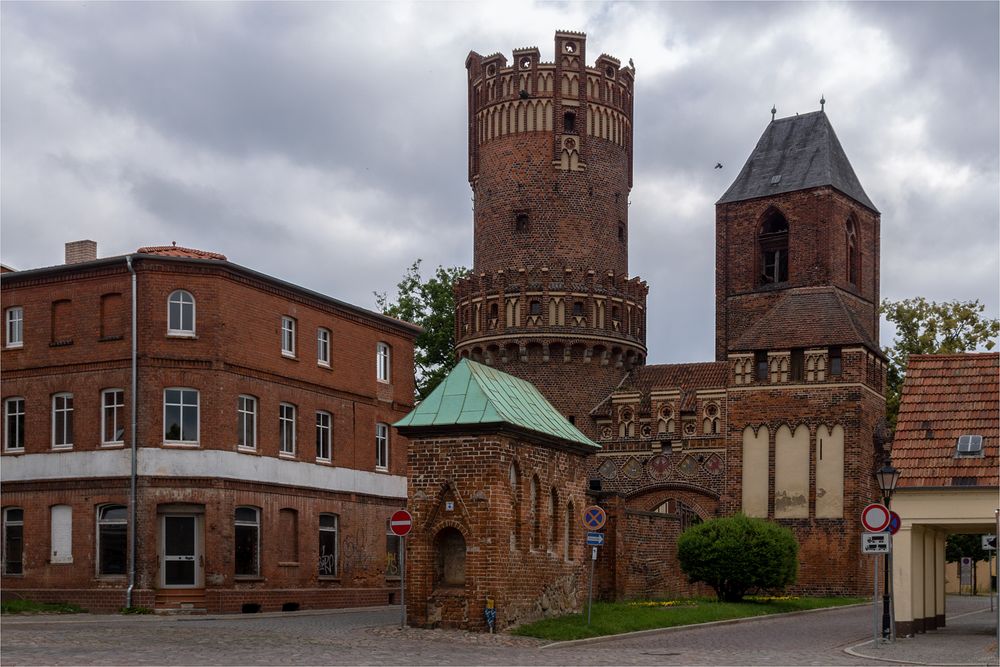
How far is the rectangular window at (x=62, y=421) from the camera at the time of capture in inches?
1428

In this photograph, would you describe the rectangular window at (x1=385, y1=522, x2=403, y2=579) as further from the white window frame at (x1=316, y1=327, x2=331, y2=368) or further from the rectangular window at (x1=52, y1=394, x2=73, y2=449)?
the rectangular window at (x1=52, y1=394, x2=73, y2=449)

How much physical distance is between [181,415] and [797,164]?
33178 millimetres

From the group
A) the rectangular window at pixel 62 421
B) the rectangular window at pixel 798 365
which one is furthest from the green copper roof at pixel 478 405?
the rectangular window at pixel 798 365

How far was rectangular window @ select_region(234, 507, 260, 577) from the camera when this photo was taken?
36.2 metres

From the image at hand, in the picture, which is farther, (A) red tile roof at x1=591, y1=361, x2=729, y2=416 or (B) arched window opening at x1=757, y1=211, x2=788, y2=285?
(B) arched window opening at x1=757, y1=211, x2=788, y2=285

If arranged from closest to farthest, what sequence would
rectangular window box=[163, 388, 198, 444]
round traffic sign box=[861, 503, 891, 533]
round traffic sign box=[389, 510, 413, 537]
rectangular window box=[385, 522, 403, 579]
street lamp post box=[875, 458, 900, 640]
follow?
round traffic sign box=[861, 503, 891, 533] → street lamp post box=[875, 458, 900, 640] → round traffic sign box=[389, 510, 413, 537] → rectangular window box=[163, 388, 198, 444] → rectangular window box=[385, 522, 403, 579]

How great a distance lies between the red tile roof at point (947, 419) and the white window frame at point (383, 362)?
1780 centimetres

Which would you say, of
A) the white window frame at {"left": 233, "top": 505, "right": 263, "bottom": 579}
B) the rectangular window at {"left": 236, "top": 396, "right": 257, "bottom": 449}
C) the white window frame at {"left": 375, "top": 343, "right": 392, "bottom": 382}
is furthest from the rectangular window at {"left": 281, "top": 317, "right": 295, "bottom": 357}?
the white window frame at {"left": 375, "top": 343, "right": 392, "bottom": 382}

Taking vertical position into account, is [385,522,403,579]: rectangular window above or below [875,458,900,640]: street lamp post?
below

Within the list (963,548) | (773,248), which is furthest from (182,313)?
(963,548)

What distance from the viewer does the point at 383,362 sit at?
44156 mm

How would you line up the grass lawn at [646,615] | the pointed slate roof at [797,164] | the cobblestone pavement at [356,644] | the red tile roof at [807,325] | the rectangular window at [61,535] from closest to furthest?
the cobblestone pavement at [356,644]
the grass lawn at [646,615]
the rectangular window at [61,535]
the red tile roof at [807,325]
the pointed slate roof at [797,164]

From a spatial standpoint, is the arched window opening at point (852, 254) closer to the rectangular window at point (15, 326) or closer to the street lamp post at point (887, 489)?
the street lamp post at point (887, 489)

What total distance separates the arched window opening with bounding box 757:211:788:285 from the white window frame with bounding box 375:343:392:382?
69.5 feet
